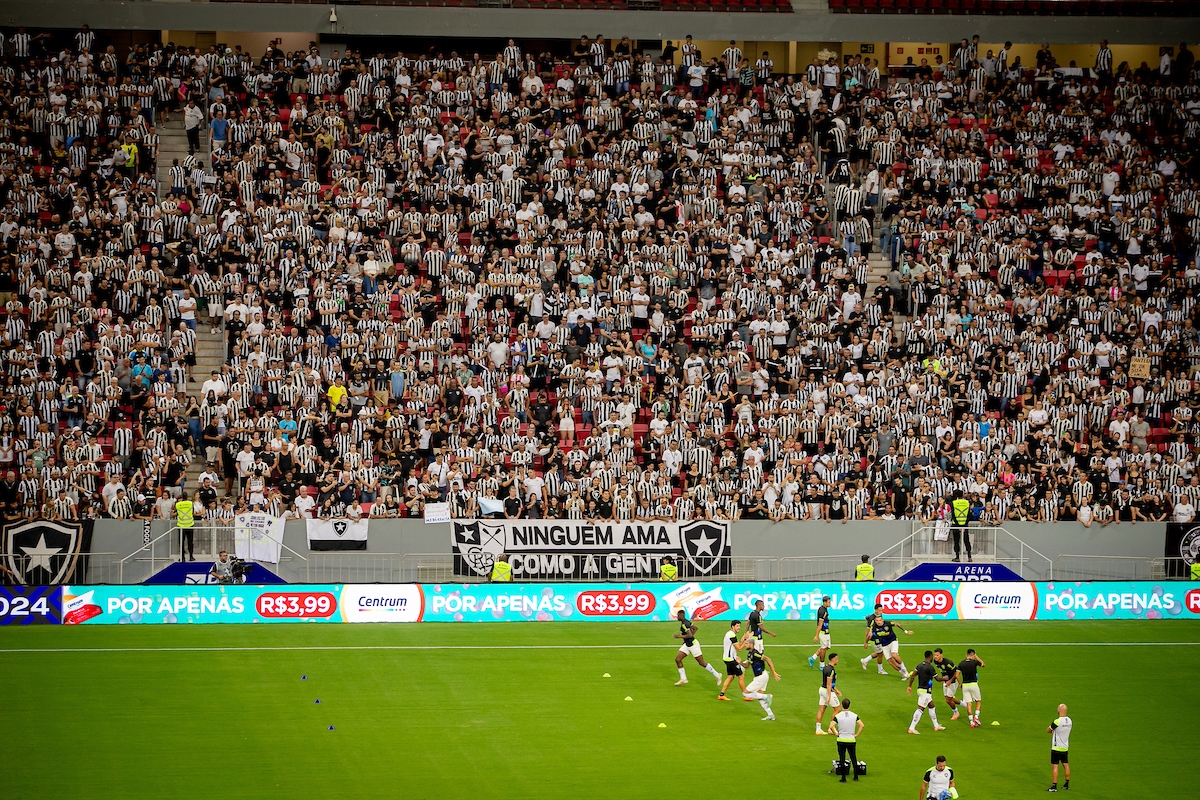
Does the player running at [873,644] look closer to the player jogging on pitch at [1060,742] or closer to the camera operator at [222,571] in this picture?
the player jogging on pitch at [1060,742]

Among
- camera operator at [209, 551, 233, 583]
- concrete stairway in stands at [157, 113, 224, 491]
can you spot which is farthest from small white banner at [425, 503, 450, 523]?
concrete stairway in stands at [157, 113, 224, 491]

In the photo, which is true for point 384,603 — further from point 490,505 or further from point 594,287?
point 594,287

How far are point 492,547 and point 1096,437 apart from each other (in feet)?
54.0

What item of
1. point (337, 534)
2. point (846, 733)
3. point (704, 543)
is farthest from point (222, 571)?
point (846, 733)

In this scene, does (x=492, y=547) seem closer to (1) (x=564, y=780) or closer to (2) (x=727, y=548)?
(2) (x=727, y=548)

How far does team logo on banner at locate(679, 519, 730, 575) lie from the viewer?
1276 inches

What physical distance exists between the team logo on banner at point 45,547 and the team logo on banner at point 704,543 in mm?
14570

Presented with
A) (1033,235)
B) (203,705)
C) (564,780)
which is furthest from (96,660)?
(1033,235)

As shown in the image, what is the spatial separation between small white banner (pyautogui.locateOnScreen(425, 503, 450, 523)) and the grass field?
2.96m

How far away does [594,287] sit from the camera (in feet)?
119

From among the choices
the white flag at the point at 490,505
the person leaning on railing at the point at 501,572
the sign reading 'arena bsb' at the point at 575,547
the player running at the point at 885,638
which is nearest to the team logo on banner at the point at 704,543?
the sign reading 'arena bsb' at the point at 575,547

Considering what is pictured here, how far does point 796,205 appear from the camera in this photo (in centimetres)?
3872

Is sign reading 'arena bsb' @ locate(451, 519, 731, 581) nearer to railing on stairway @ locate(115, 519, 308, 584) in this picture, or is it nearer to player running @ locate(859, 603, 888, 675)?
railing on stairway @ locate(115, 519, 308, 584)

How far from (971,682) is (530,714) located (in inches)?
314
